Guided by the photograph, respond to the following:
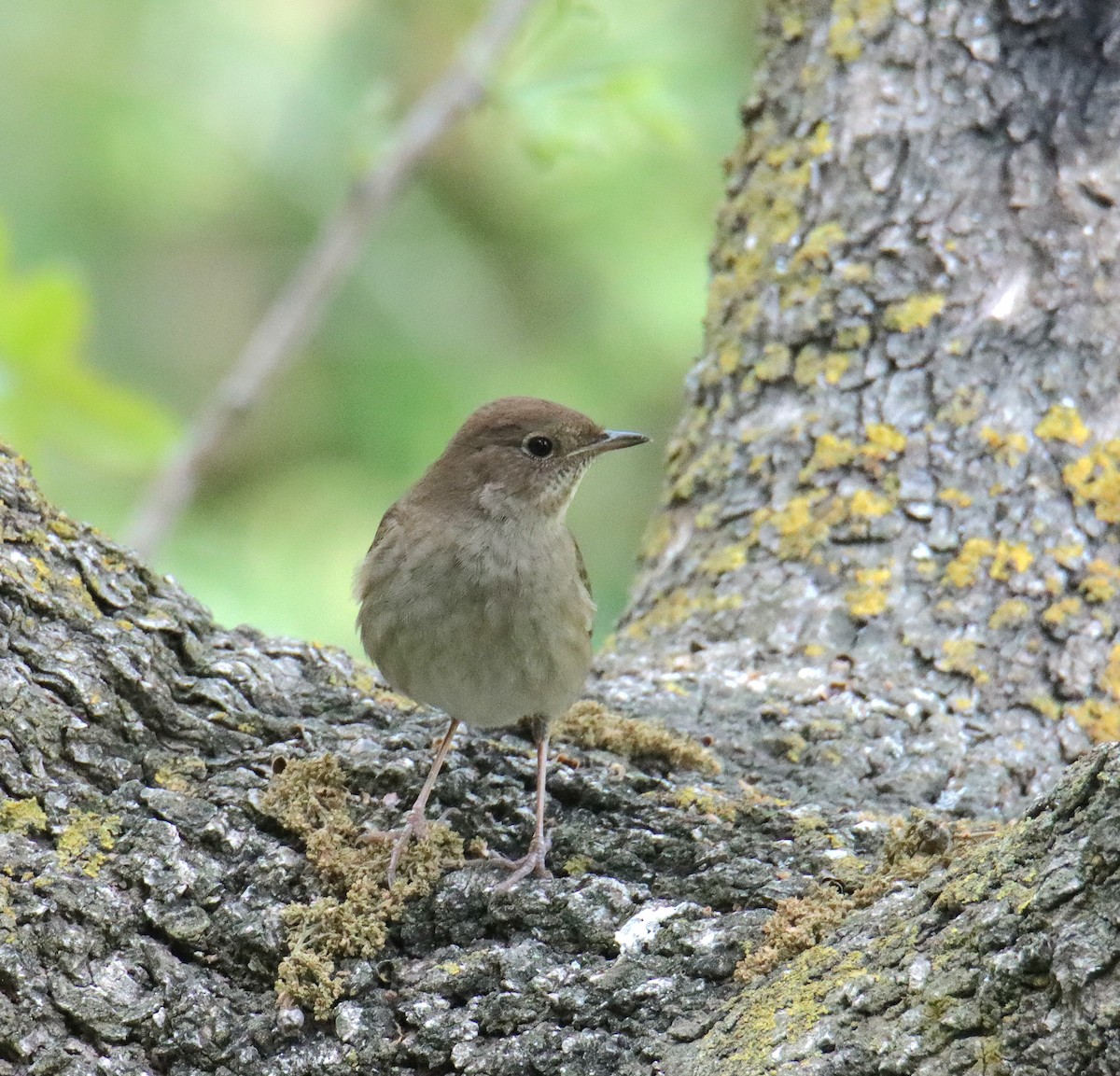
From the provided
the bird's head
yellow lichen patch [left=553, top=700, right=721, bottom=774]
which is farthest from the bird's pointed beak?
yellow lichen patch [left=553, top=700, right=721, bottom=774]

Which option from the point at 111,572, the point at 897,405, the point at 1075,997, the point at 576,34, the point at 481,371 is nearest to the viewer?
the point at 1075,997

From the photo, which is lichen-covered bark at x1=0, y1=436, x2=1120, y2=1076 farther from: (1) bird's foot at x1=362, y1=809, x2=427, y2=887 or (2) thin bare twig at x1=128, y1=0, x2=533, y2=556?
(2) thin bare twig at x1=128, y1=0, x2=533, y2=556

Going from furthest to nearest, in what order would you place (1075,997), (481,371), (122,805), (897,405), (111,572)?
(481,371) → (897,405) → (111,572) → (122,805) → (1075,997)

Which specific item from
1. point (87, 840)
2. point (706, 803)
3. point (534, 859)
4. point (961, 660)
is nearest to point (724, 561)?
point (961, 660)

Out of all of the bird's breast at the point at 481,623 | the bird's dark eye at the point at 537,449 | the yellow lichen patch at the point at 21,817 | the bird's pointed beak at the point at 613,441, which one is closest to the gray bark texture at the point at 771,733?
the yellow lichen patch at the point at 21,817

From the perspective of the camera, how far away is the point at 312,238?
27.5 ft

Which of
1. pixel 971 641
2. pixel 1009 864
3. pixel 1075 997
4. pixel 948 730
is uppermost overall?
pixel 971 641

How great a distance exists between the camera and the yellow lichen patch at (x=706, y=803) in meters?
3.42

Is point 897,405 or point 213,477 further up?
point 213,477

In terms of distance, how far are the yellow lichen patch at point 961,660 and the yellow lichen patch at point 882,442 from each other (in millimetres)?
675

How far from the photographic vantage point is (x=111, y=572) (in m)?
3.43

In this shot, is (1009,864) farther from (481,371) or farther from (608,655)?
(481,371)

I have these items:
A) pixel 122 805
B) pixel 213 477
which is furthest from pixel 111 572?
pixel 213 477

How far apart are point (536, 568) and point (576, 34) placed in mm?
3745
